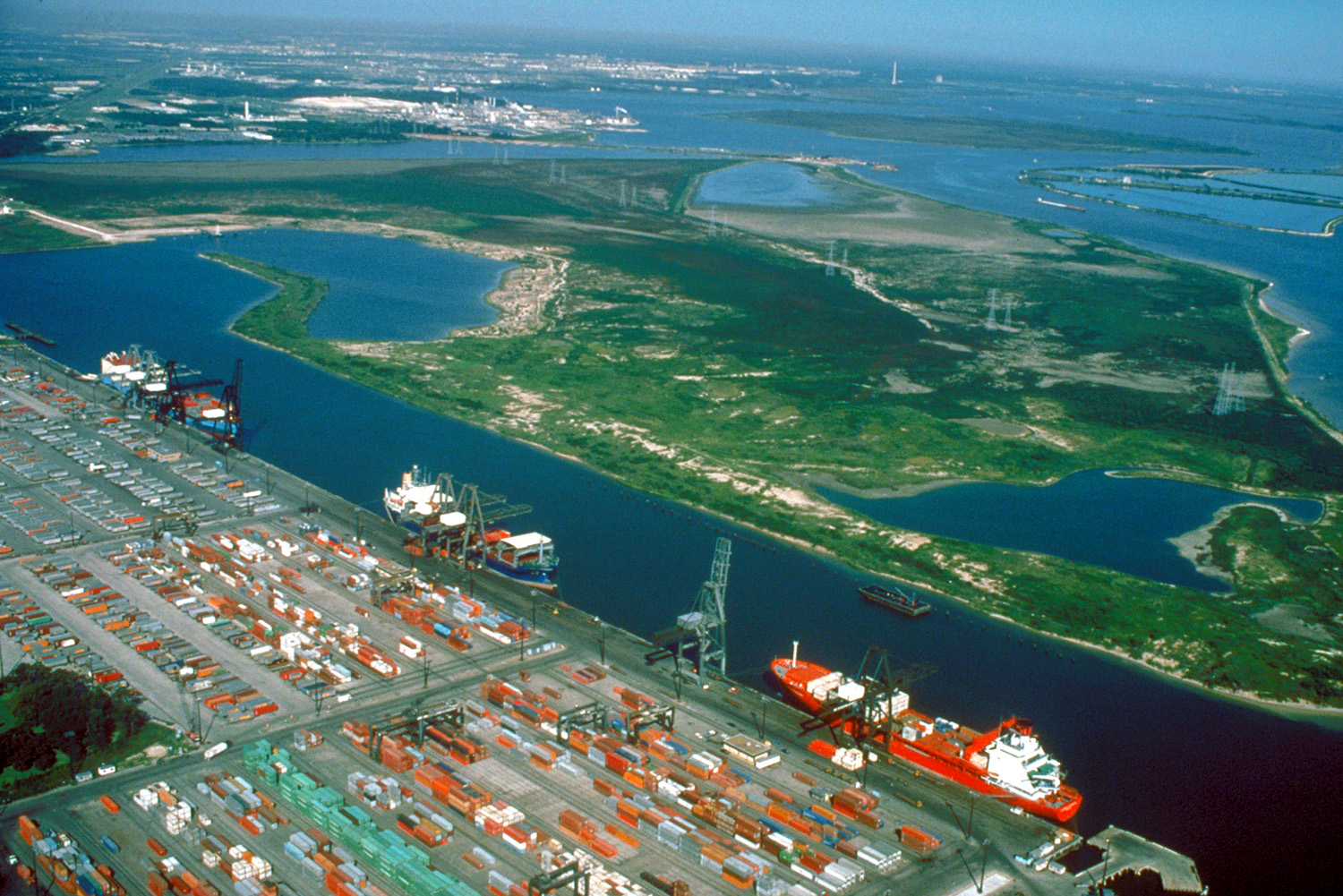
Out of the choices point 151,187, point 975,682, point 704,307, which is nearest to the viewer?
point 975,682

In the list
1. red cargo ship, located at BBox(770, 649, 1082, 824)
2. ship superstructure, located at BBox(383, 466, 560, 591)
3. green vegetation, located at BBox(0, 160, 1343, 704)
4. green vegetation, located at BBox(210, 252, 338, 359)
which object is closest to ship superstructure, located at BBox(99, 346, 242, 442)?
green vegetation, located at BBox(210, 252, 338, 359)

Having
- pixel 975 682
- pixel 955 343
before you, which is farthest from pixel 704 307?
pixel 975 682

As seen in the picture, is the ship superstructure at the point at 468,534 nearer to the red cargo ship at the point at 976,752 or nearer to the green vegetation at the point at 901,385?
the green vegetation at the point at 901,385

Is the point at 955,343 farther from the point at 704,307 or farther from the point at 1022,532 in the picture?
the point at 1022,532

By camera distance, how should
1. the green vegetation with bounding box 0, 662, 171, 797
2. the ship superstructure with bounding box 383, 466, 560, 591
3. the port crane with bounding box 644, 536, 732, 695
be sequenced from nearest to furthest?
the green vegetation with bounding box 0, 662, 171, 797 → the port crane with bounding box 644, 536, 732, 695 → the ship superstructure with bounding box 383, 466, 560, 591

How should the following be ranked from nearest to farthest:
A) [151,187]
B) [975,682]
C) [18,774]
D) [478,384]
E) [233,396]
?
[18,774] → [975,682] → [233,396] → [478,384] → [151,187]

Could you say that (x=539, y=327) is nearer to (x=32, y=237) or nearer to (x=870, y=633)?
(x=870, y=633)

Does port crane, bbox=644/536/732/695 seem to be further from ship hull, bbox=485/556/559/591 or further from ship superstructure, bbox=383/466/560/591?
ship superstructure, bbox=383/466/560/591
